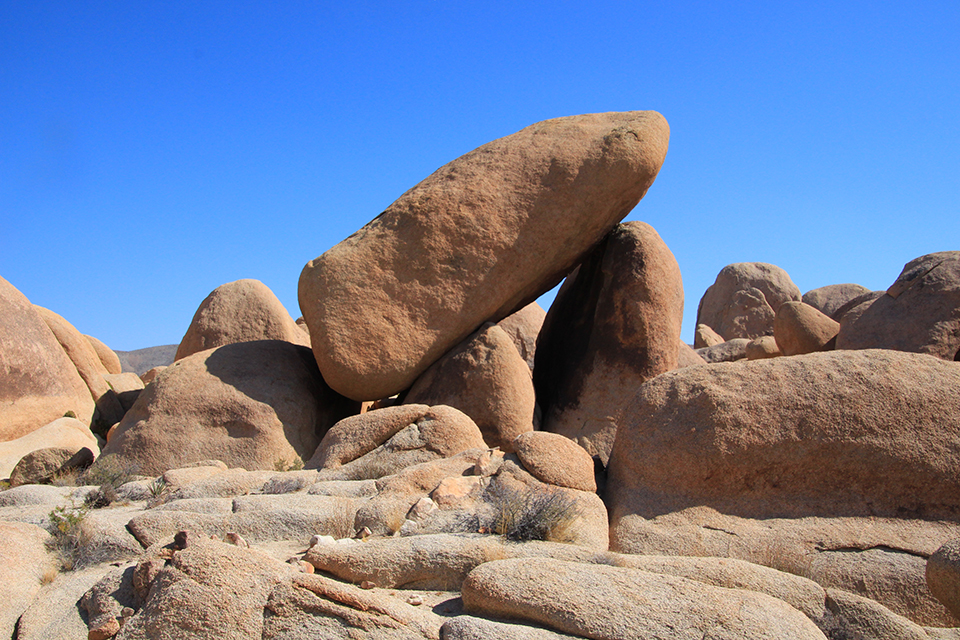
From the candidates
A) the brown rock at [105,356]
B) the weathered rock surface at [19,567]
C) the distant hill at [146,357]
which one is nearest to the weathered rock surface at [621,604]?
the weathered rock surface at [19,567]

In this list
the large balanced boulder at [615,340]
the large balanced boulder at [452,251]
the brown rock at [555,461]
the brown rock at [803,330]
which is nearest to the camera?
the brown rock at [555,461]

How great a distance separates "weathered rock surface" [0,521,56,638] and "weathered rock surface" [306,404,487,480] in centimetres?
200

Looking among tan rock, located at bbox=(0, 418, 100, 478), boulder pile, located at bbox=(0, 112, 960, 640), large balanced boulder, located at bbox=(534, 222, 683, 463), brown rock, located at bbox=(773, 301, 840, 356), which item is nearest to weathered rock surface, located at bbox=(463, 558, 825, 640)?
boulder pile, located at bbox=(0, 112, 960, 640)

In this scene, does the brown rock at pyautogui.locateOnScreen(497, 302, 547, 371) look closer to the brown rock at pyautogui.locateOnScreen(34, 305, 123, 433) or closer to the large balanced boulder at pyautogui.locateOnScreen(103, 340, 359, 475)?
the large balanced boulder at pyautogui.locateOnScreen(103, 340, 359, 475)

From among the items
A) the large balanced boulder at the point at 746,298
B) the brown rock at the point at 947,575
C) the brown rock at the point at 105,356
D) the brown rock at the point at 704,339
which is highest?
the large balanced boulder at the point at 746,298

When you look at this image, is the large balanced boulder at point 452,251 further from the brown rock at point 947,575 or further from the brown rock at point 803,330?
the brown rock at point 803,330

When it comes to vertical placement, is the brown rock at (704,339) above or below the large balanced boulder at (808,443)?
above

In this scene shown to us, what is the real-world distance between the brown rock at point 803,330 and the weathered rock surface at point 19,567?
10.7 metres

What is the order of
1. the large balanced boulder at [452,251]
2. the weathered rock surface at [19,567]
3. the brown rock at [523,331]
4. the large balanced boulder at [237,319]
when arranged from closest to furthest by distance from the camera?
the weathered rock surface at [19,567] → the large balanced boulder at [452,251] → the large balanced boulder at [237,319] → the brown rock at [523,331]

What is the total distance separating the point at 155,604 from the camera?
3.15 metres

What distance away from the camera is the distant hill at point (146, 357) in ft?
156

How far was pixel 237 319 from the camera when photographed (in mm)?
10930

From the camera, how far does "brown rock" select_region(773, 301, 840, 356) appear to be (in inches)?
476

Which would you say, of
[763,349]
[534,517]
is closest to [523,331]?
[763,349]
